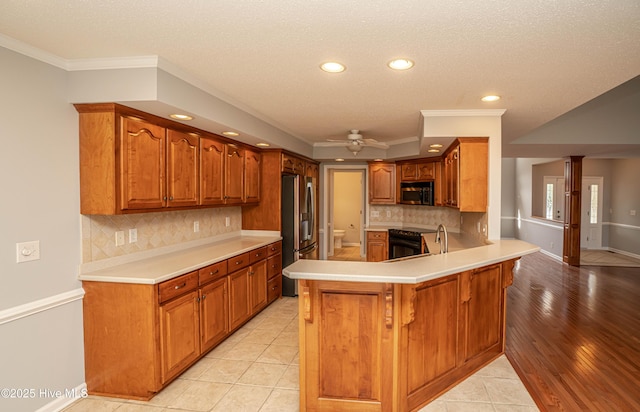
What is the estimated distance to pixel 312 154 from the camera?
6.02 meters

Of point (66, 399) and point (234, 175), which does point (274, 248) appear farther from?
point (66, 399)

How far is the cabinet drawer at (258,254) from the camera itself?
13.1ft

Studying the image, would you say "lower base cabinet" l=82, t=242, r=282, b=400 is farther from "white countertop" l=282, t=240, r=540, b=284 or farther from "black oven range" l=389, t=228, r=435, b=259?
"black oven range" l=389, t=228, r=435, b=259

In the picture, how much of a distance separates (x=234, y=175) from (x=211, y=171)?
504 mm

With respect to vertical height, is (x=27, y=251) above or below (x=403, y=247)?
above

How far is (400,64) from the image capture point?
229cm

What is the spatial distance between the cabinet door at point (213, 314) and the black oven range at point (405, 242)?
3155 mm

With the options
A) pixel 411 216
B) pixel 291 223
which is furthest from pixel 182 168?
pixel 411 216

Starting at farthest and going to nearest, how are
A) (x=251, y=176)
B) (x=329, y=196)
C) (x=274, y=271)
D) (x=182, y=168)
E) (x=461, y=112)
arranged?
(x=329, y=196) → (x=274, y=271) → (x=251, y=176) → (x=461, y=112) → (x=182, y=168)

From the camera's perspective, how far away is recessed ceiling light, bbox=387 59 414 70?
2.24 meters

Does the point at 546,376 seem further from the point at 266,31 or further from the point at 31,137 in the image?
the point at 31,137

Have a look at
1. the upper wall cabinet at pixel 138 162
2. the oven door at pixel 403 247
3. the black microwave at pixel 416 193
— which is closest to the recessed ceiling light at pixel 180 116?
the upper wall cabinet at pixel 138 162

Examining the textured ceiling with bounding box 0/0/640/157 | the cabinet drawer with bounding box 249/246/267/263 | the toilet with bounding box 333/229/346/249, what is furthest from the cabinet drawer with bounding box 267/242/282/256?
the toilet with bounding box 333/229/346/249

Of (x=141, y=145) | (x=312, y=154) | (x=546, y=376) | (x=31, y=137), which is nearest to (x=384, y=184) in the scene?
(x=312, y=154)
